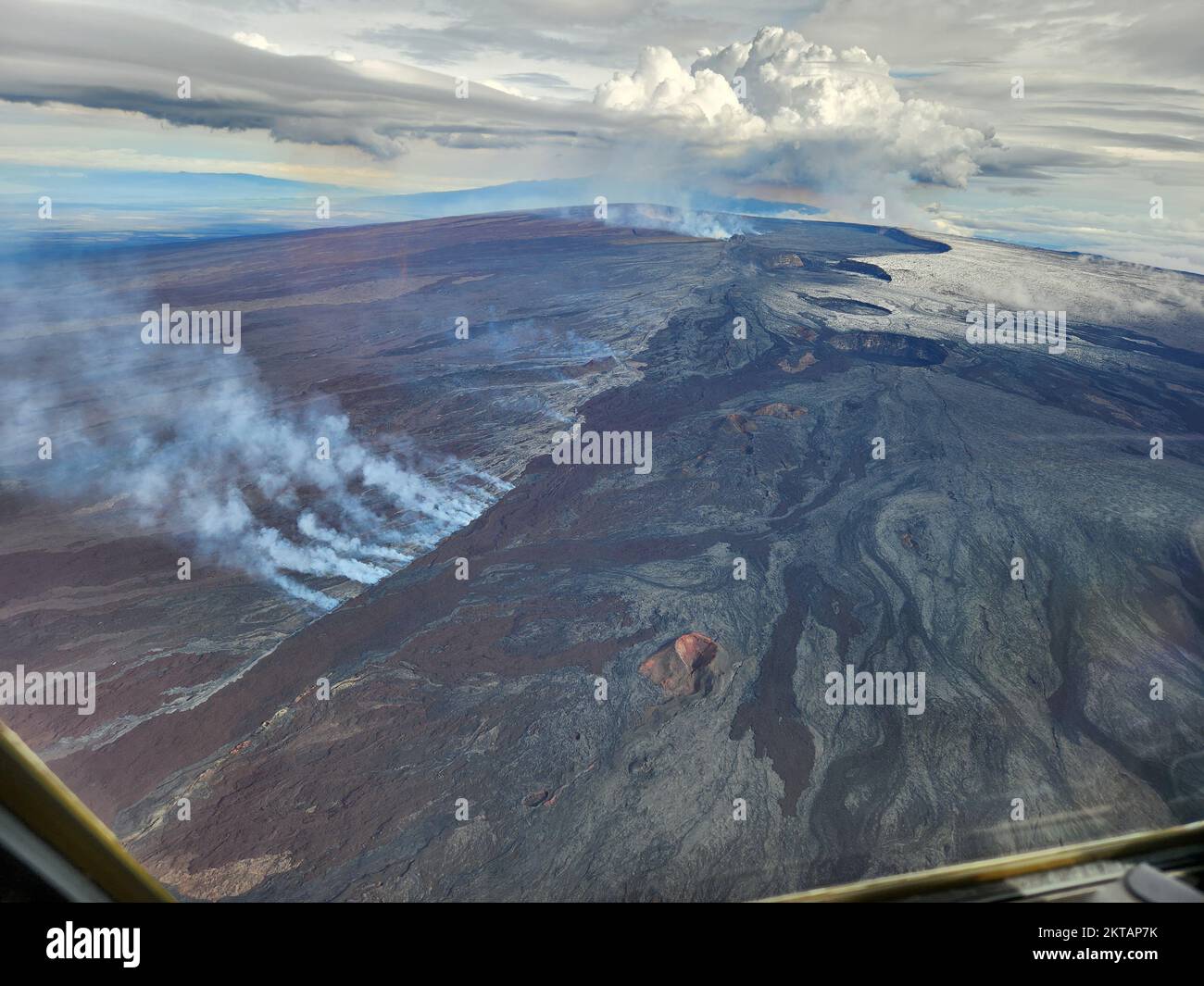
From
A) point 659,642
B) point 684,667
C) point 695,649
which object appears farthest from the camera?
point 659,642

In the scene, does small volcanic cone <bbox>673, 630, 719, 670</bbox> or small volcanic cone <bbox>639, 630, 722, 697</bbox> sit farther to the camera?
small volcanic cone <bbox>673, 630, 719, 670</bbox>

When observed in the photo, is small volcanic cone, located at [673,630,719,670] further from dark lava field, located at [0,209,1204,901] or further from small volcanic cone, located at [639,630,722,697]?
dark lava field, located at [0,209,1204,901]

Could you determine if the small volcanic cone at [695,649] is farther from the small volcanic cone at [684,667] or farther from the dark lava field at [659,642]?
the dark lava field at [659,642]

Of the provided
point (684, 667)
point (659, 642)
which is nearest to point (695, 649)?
point (684, 667)

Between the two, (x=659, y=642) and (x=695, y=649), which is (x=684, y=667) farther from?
(x=659, y=642)

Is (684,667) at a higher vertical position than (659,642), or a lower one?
lower

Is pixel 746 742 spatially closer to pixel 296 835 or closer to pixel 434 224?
pixel 296 835

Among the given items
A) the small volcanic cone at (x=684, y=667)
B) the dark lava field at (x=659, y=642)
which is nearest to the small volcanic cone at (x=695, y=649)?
the small volcanic cone at (x=684, y=667)

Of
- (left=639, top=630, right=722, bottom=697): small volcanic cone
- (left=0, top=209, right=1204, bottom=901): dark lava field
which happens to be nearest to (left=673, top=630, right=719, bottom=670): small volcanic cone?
(left=639, top=630, right=722, bottom=697): small volcanic cone
